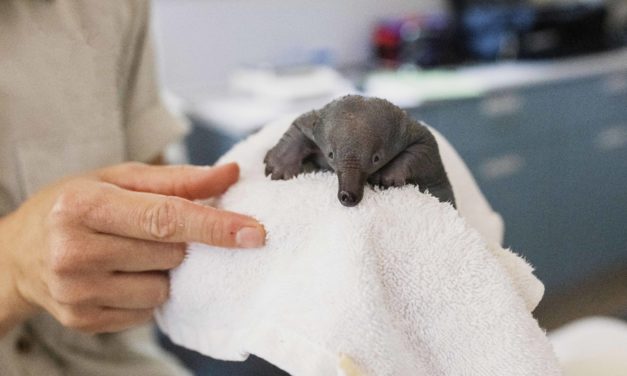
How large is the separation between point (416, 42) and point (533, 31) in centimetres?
33

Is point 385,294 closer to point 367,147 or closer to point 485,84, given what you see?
point 367,147

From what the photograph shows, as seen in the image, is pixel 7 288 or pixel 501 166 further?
pixel 501 166

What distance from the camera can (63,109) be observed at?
0.59 metres

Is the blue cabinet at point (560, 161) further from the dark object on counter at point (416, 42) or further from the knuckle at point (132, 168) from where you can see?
the knuckle at point (132, 168)

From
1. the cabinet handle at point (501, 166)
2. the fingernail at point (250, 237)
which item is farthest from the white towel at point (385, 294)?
the cabinet handle at point (501, 166)

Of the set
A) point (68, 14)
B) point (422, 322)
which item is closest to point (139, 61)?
point (68, 14)

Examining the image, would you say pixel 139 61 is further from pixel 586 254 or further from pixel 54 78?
pixel 586 254

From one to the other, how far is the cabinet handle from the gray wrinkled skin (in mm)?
1283

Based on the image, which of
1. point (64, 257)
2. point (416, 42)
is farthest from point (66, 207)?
point (416, 42)

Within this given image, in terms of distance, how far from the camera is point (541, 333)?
34cm

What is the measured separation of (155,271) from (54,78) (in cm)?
24

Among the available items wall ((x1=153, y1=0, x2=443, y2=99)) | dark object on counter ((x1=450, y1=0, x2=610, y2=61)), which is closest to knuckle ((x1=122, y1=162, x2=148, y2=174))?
wall ((x1=153, y1=0, x2=443, y2=99))

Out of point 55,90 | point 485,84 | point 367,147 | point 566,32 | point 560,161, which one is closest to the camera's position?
point 367,147

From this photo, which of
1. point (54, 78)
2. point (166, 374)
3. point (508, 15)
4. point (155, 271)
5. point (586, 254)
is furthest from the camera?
point (508, 15)
